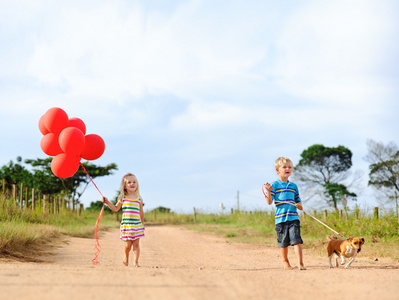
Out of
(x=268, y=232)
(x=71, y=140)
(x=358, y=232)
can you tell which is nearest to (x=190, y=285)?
(x=71, y=140)

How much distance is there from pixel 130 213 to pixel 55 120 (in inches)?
101

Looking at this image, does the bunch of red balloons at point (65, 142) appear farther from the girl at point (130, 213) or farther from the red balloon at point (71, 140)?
the girl at point (130, 213)

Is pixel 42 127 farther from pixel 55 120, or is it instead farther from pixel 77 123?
pixel 77 123

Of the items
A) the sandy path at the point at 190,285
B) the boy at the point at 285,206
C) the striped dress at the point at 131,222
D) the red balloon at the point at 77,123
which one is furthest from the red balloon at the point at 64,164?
the boy at the point at 285,206

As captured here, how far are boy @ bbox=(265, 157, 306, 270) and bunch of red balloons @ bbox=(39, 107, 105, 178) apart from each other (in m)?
3.56

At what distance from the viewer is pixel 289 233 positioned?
6285mm

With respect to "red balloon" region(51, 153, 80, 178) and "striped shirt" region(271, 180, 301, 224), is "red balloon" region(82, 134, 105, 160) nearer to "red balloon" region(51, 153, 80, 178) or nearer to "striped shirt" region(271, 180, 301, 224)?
"red balloon" region(51, 153, 80, 178)

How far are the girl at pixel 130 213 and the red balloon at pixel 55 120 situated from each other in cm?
194

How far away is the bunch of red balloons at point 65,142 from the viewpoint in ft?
23.4

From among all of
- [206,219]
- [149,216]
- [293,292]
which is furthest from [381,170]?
[293,292]

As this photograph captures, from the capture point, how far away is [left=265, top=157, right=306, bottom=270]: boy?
6250mm

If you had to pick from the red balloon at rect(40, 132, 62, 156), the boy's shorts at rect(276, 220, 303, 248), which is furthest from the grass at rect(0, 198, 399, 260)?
the boy's shorts at rect(276, 220, 303, 248)

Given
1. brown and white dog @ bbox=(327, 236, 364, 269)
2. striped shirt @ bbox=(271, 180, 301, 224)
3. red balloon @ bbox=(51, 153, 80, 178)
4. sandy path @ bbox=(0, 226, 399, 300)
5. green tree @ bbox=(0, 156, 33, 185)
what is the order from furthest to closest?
1. green tree @ bbox=(0, 156, 33, 185)
2. red balloon @ bbox=(51, 153, 80, 178)
3. striped shirt @ bbox=(271, 180, 301, 224)
4. brown and white dog @ bbox=(327, 236, 364, 269)
5. sandy path @ bbox=(0, 226, 399, 300)

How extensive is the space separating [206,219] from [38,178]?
50.0 feet
